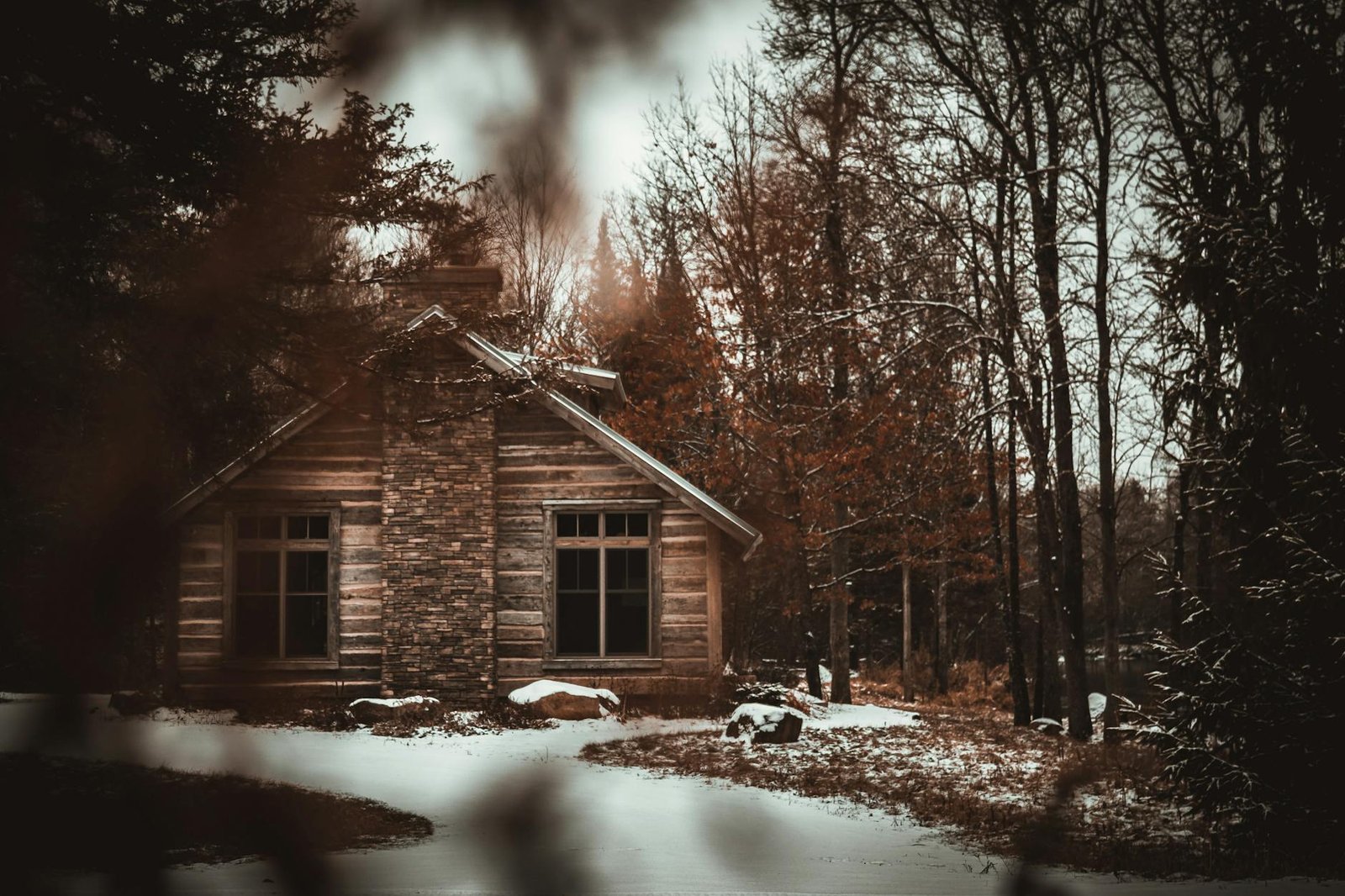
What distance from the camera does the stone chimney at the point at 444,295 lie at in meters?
5.09

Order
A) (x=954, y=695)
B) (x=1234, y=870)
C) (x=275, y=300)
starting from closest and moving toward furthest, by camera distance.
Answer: (x=275, y=300)
(x=1234, y=870)
(x=954, y=695)

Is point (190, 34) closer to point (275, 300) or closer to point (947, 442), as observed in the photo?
point (275, 300)

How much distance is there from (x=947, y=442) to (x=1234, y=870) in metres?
13.1

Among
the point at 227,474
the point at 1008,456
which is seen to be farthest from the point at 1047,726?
the point at 227,474

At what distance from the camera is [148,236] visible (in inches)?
252

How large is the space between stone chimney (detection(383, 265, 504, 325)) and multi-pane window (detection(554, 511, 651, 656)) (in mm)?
10303

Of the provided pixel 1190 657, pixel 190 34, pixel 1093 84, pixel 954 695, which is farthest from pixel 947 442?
pixel 190 34

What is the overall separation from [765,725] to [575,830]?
8538mm

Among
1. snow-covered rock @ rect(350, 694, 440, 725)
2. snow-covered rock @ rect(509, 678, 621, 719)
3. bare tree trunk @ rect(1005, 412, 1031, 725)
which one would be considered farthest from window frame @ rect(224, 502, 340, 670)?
bare tree trunk @ rect(1005, 412, 1031, 725)

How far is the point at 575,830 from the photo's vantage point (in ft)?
24.4

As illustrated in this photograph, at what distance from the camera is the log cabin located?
1812cm

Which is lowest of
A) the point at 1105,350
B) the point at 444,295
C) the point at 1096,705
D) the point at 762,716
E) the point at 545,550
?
the point at 1096,705

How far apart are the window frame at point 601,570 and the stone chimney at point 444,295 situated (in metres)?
10.1

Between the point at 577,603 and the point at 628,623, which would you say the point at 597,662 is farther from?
the point at 577,603
